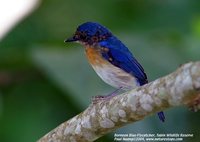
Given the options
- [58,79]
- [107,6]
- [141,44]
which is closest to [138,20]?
[107,6]

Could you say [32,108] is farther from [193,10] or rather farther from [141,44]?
[193,10]

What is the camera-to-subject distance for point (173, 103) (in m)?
2.83

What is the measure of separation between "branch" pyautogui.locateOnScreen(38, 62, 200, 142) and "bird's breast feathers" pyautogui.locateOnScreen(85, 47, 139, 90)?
470 millimetres

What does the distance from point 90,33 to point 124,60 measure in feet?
0.88

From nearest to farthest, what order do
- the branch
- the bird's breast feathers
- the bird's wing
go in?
the branch, the bird's wing, the bird's breast feathers

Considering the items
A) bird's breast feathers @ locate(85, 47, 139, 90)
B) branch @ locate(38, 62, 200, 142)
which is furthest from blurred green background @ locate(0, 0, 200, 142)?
branch @ locate(38, 62, 200, 142)

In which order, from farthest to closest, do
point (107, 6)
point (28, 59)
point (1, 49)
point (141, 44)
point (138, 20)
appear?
point (107, 6) → point (138, 20) → point (1, 49) → point (28, 59) → point (141, 44)

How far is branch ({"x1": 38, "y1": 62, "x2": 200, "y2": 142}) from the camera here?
2723 mm

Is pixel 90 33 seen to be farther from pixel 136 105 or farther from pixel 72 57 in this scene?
pixel 72 57

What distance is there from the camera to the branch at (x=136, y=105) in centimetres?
272

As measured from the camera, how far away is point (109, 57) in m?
3.90

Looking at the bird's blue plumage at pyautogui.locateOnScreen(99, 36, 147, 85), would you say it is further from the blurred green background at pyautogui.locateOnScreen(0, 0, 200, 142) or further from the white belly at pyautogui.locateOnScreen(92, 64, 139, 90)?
the blurred green background at pyautogui.locateOnScreen(0, 0, 200, 142)

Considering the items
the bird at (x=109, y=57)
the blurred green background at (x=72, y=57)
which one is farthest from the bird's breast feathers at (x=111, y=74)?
the blurred green background at (x=72, y=57)

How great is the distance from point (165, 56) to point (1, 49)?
5.98 feet
